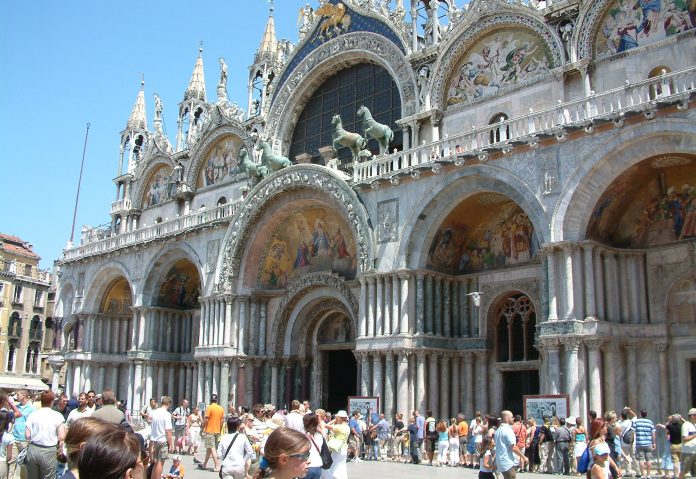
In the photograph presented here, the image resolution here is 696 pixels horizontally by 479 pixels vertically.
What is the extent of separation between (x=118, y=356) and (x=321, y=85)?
15.8m

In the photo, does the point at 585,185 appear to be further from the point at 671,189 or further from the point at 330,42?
the point at 330,42

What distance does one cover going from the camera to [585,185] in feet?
61.8

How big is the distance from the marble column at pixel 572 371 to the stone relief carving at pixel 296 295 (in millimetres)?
8613

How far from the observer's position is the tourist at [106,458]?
341 cm

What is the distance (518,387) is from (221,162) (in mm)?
17035

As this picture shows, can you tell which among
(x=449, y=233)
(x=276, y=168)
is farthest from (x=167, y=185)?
(x=449, y=233)

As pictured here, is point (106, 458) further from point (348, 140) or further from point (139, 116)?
point (139, 116)

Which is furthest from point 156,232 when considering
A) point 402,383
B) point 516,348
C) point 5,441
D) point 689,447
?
point 689,447

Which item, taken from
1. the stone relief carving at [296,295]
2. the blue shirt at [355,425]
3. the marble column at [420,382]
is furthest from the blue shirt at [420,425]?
the stone relief carving at [296,295]

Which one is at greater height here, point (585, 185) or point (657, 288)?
point (585, 185)

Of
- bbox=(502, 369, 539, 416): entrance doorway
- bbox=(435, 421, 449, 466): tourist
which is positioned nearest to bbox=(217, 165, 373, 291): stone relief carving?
bbox=(502, 369, 539, 416): entrance doorway

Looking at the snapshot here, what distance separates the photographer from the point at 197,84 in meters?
37.7

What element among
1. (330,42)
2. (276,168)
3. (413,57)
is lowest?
(276,168)

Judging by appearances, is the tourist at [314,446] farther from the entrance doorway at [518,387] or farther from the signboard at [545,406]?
the entrance doorway at [518,387]
